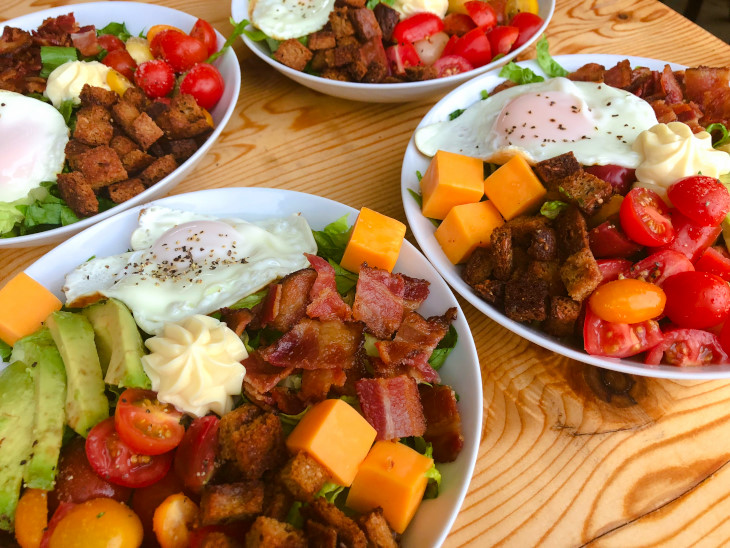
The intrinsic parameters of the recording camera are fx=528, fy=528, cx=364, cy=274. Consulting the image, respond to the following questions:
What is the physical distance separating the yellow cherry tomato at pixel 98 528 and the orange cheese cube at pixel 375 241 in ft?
3.91

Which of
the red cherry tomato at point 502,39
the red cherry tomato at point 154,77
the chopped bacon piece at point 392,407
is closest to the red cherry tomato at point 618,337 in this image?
the chopped bacon piece at point 392,407

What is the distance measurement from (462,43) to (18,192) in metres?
2.47

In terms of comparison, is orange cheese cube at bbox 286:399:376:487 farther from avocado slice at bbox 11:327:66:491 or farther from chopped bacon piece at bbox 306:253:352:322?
avocado slice at bbox 11:327:66:491

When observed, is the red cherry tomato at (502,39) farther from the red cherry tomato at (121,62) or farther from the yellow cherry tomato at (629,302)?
the red cherry tomato at (121,62)

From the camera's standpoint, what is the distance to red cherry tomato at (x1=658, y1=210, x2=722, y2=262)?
2082 millimetres

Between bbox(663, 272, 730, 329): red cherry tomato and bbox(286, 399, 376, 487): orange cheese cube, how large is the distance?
1.24m

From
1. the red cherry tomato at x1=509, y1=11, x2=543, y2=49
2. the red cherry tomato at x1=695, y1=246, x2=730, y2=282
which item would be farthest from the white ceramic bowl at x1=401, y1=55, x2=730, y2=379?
the red cherry tomato at x1=695, y1=246, x2=730, y2=282

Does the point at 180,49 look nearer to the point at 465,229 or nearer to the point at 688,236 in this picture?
the point at 465,229

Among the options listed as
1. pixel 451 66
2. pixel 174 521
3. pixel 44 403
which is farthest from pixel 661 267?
pixel 44 403

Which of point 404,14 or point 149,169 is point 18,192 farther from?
point 404,14

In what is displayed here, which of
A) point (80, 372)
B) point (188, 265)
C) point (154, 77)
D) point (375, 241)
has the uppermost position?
point (154, 77)

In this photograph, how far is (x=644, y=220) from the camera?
199 cm

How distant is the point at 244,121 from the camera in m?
3.10

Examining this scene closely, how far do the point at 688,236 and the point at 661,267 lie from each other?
0.20 m
